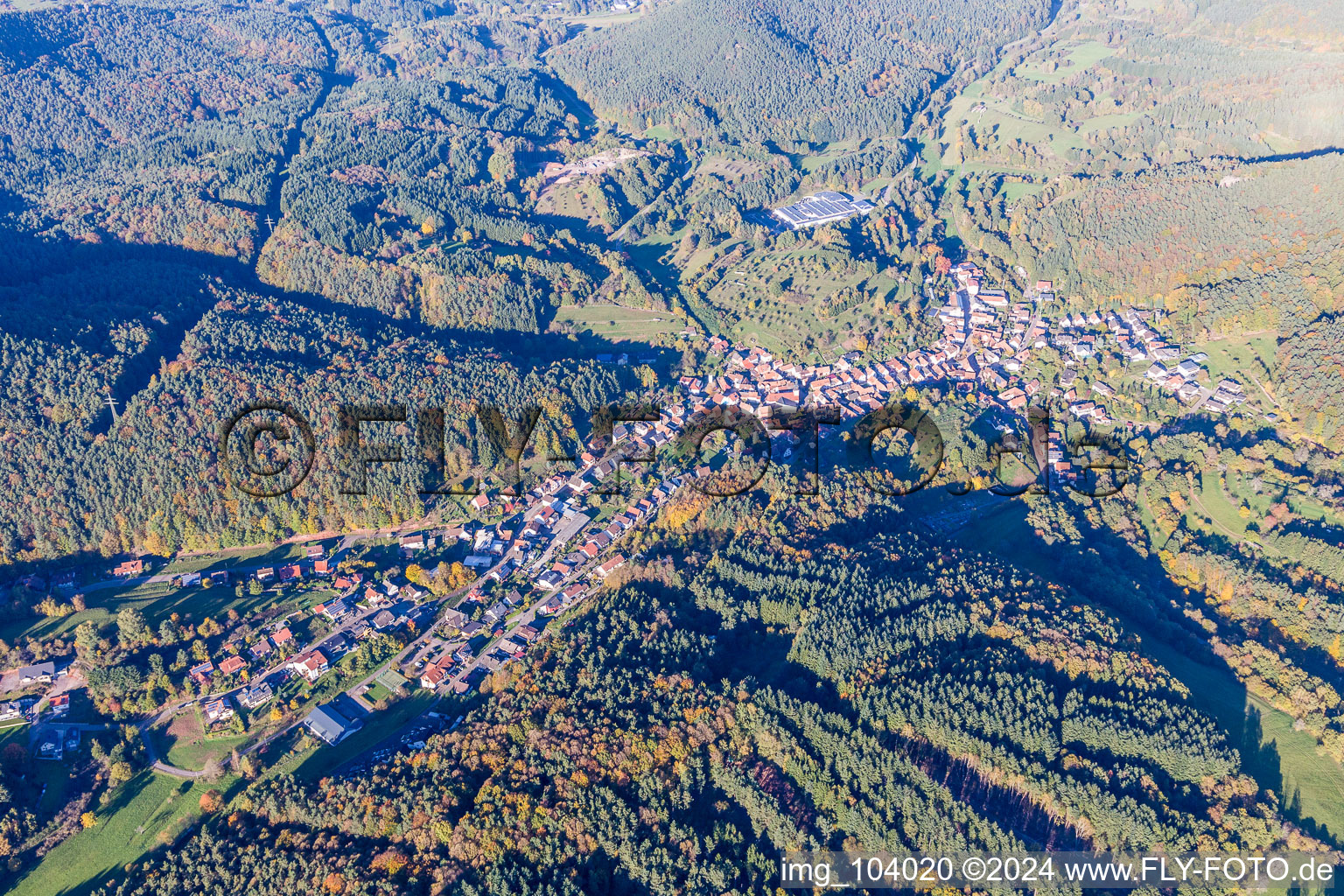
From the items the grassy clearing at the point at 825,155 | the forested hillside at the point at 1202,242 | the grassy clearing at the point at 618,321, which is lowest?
the grassy clearing at the point at 618,321

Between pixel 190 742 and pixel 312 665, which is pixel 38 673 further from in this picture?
pixel 312 665

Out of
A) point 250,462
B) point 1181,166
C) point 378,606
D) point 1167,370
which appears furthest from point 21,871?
point 1181,166

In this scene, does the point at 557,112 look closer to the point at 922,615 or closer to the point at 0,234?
the point at 0,234

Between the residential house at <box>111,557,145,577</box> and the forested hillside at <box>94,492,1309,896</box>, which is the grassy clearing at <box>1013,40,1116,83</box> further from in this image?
the residential house at <box>111,557,145,577</box>

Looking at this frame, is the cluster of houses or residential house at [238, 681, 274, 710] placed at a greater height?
the cluster of houses

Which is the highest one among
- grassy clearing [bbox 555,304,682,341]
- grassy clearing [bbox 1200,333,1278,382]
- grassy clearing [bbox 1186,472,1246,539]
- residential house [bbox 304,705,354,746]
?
grassy clearing [bbox 555,304,682,341]

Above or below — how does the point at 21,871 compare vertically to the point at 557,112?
below

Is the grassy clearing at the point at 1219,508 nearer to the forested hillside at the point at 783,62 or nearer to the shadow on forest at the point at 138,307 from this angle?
the shadow on forest at the point at 138,307

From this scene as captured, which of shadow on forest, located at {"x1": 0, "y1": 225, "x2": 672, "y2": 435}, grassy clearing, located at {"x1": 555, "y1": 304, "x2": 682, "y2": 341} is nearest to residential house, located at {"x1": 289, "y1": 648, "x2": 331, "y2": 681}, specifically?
shadow on forest, located at {"x1": 0, "y1": 225, "x2": 672, "y2": 435}

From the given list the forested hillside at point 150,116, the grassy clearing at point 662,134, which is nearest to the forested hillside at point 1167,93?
the grassy clearing at point 662,134
